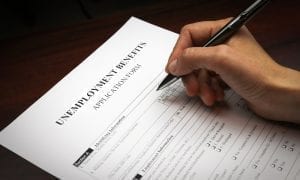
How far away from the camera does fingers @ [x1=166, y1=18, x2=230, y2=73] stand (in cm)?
65

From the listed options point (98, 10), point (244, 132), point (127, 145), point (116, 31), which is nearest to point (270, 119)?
point (244, 132)

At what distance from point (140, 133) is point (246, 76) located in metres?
0.17

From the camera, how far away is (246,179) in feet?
1.72

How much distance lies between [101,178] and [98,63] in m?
0.22

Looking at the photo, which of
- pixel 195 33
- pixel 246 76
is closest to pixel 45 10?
pixel 195 33

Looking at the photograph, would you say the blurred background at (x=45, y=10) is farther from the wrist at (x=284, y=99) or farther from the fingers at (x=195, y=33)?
the wrist at (x=284, y=99)

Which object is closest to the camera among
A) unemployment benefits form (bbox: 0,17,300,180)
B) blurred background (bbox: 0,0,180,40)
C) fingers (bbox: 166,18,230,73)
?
unemployment benefits form (bbox: 0,17,300,180)

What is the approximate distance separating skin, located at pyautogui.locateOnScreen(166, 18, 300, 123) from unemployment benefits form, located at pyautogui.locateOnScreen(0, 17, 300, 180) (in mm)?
20

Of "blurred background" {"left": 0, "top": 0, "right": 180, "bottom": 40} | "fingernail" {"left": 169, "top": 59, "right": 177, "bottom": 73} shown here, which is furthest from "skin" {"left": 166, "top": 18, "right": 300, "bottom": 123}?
"blurred background" {"left": 0, "top": 0, "right": 180, "bottom": 40}

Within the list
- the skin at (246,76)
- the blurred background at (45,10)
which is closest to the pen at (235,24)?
the skin at (246,76)

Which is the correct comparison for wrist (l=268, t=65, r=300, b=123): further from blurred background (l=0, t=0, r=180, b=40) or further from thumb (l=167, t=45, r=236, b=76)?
blurred background (l=0, t=0, r=180, b=40)

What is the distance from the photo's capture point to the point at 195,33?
2.16ft

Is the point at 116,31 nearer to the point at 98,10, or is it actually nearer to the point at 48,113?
the point at 48,113

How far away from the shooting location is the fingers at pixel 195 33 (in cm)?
65
